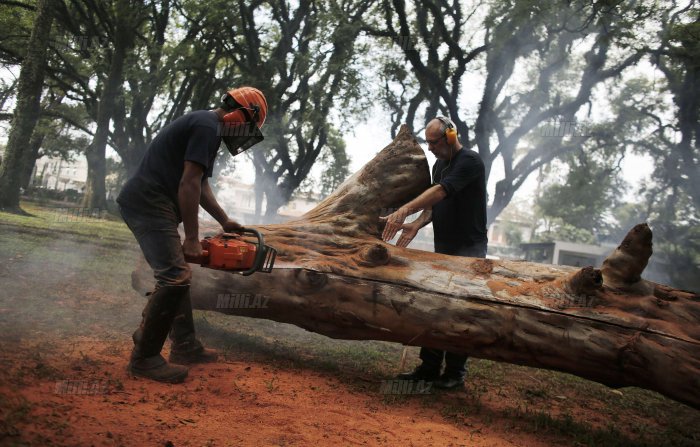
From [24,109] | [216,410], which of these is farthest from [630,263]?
[24,109]

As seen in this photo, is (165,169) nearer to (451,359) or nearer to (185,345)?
(185,345)

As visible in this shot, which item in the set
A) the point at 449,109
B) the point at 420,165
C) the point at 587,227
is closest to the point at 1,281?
the point at 420,165

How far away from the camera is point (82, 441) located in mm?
1897

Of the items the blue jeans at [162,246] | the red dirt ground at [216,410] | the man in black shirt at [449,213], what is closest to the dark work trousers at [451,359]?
the man in black shirt at [449,213]

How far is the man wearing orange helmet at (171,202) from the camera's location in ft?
9.25

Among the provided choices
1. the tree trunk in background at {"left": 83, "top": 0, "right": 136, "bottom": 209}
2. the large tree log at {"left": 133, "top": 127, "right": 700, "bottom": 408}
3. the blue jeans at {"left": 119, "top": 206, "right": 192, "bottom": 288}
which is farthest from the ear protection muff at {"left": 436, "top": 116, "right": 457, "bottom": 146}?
the tree trunk in background at {"left": 83, "top": 0, "right": 136, "bottom": 209}

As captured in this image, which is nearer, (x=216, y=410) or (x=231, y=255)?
(x=216, y=410)

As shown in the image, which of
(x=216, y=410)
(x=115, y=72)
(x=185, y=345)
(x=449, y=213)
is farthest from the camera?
(x=115, y=72)

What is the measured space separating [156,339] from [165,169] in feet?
3.57

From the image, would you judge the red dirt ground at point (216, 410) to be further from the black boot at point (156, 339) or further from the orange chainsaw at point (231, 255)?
the orange chainsaw at point (231, 255)

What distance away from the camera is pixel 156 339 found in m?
2.94

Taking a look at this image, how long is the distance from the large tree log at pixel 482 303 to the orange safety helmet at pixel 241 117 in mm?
1032

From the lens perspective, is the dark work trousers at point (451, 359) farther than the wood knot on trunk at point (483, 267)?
Yes

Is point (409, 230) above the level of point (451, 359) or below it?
above
